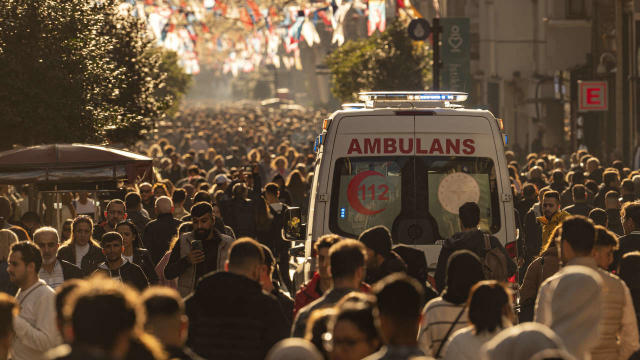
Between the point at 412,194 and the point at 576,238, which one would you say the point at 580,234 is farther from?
the point at 412,194

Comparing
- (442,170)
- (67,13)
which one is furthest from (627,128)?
(442,170)

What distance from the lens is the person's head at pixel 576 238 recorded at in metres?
7.45

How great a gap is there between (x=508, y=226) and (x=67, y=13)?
11015mm

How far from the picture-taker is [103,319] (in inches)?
168

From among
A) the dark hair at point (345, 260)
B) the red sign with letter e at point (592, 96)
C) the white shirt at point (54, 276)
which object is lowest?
the red sign with letter e at point (592, 96)

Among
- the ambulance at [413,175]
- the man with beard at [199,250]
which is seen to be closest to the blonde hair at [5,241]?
the man with beard at [199,250]

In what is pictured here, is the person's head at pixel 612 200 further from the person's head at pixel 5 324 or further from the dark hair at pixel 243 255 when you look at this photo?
the person's head at pixel 5 324

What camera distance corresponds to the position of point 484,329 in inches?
239

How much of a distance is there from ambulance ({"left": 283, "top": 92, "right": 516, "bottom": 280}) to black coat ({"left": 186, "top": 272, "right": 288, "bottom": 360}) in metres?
3.66

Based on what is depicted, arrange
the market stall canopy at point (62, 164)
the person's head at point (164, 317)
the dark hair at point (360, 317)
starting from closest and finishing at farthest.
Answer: the dark hair at point (360, 317), the person's head at point (164, 317), the market stall canopy at point (62, 164)

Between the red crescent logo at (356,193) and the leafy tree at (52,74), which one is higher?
the leafy tree at (52,74)

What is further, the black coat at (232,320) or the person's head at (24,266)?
the person's head at (24,266)

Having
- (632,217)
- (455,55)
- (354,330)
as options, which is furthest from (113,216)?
(455,55)

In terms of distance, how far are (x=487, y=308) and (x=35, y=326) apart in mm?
3161
